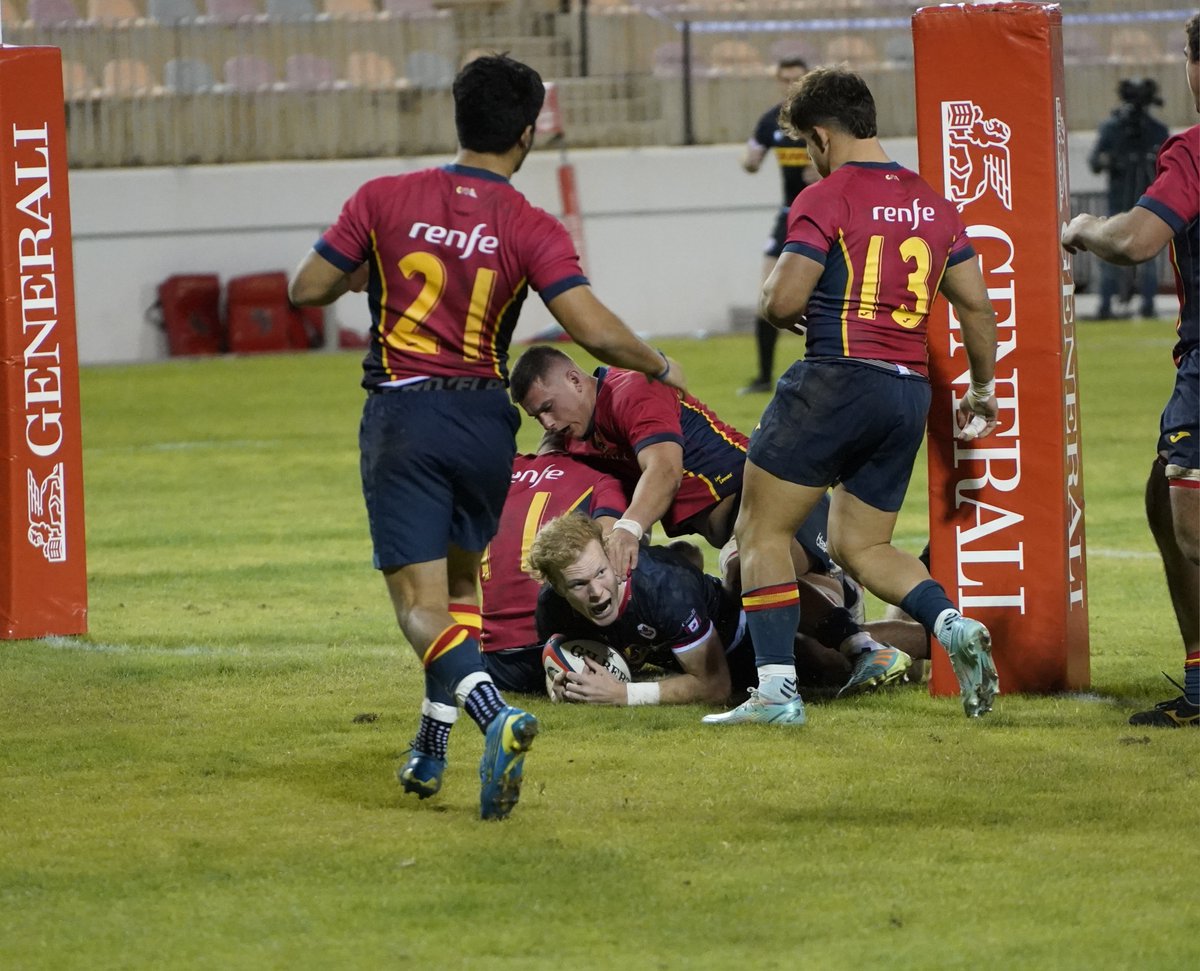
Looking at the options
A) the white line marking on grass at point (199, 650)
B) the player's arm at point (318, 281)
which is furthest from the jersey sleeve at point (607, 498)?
the player's arm at point (318, 281)

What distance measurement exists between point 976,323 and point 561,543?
4.37ft

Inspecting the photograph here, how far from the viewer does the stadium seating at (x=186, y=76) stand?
2139 centimetres

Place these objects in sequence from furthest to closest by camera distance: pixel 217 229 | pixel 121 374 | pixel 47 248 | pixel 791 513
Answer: pixel 217 229
pixel 121 374
pixel 47 248
pixel 791 513

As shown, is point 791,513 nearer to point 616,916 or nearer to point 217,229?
point 616,916

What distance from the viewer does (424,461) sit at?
4633mm

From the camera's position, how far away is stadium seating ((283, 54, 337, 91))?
21.9 meters

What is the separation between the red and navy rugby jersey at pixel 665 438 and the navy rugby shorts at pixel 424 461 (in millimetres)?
1386

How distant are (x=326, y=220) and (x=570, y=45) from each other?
4576 mm

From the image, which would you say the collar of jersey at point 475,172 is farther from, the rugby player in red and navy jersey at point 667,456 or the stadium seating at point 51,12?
the stadium seating at point 51,12

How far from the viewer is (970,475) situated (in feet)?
19.1

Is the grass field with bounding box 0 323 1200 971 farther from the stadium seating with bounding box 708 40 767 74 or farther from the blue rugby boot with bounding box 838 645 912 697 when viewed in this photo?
the stadium seating with bounding box 708 40 767 74

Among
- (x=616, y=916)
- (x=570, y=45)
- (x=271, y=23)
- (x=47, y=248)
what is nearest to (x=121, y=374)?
(x=271, y=23)

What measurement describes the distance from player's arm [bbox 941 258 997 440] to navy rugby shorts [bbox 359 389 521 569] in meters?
1.49

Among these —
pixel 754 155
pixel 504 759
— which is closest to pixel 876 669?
pixel 504 759
